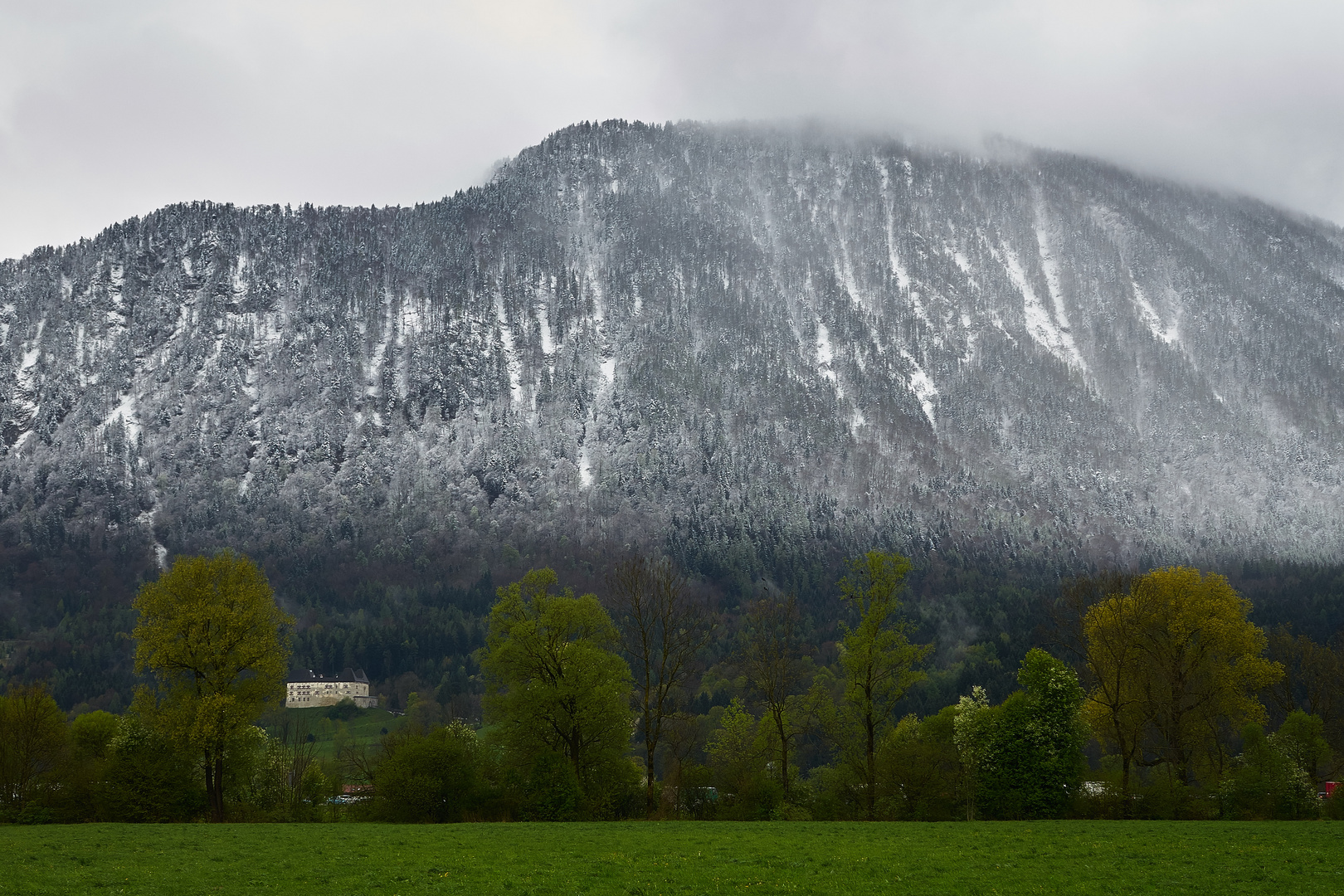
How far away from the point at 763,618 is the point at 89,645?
18686 centimetres

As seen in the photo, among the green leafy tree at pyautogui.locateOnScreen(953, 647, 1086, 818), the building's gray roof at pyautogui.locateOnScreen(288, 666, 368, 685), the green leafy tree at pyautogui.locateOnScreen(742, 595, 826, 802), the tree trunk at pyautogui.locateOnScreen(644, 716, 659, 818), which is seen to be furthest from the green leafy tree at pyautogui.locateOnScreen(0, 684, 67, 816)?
the building's gray roof at pyautogui.locateOnScreen(288, 666, 368, 685)

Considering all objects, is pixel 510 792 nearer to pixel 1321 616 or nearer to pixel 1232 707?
pixel 1232 707

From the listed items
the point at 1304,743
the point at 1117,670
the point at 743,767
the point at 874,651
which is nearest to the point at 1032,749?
the point at 1117,670

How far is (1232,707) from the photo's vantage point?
56062mm

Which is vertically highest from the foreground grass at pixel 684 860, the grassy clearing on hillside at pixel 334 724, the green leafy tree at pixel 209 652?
the green leafy tree at pixel 209 652

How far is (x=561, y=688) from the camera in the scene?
49375 millimetres

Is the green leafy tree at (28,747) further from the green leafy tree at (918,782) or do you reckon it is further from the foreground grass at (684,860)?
Result: the green leafy tree at (918,782)

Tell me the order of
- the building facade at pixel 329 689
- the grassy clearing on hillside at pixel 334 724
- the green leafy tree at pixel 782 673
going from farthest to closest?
the building facade at pixel 329 689, the grassy clearing on hillside at pixel 334 724, the green leafy tree at pixel 782 673

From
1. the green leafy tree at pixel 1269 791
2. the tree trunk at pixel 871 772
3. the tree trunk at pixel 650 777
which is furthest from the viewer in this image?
the tree trunk at pixel 650 777

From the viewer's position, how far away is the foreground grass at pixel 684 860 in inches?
879

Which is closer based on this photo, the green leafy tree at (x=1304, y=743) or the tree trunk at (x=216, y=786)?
the tree trunk at (x=216, y=786)

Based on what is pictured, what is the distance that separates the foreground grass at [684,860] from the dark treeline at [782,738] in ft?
30.3

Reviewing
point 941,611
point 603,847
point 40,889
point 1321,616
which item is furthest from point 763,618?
point 941,611

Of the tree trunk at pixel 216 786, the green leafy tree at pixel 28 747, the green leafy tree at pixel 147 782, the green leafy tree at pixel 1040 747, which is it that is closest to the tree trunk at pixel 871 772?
the green leafy tree at pixel 1040 747
